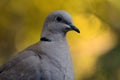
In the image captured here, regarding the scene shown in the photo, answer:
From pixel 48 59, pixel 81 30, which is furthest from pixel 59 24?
pixel 81 30

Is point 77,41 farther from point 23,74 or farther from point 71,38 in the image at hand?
point 23,74

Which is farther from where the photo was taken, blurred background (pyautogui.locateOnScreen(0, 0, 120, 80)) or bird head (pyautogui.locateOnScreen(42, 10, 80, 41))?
blurred background (pyautogui.locateOnScreen(0, 0, 120, 80))

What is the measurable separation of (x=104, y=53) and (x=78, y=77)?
0.15m

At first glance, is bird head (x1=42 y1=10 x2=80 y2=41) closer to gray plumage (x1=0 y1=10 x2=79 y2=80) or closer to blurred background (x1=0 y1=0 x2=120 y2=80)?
gray plumage (x1=0 y1=10 x2=79 y2=80)

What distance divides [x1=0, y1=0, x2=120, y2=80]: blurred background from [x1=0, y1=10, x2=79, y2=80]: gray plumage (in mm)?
651

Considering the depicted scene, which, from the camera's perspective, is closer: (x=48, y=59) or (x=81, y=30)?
(x=48, y=59)

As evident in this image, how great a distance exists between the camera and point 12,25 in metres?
1.63

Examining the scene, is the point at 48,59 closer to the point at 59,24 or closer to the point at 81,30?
the point at 59,24

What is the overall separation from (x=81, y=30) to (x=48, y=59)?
745 millimetres

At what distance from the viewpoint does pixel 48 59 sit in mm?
887

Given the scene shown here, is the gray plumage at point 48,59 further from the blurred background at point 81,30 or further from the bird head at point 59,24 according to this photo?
the blurred background at point 81,30

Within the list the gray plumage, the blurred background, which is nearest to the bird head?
the gray plumage

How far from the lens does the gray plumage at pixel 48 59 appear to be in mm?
873

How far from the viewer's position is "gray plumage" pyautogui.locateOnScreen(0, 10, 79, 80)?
87cm
